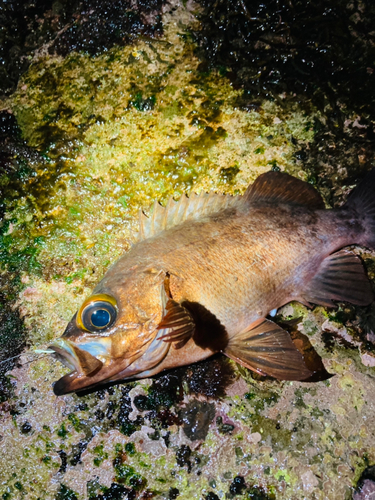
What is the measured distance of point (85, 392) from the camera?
7.77ft

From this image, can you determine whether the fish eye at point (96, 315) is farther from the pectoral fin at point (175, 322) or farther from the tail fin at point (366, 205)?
the tail fin at point (366, 205)

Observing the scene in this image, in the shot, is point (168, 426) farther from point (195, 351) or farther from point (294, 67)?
point (294, 67)

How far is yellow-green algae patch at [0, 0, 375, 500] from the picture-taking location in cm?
222

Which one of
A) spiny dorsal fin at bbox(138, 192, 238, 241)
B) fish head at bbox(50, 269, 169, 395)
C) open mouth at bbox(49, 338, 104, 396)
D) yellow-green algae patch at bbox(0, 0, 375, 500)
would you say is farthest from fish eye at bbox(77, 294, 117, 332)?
yellow-green algae patch at bbox(0, 0, 375, 500)

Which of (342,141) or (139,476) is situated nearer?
(139,476)

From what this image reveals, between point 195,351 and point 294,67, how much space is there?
9.07 feet

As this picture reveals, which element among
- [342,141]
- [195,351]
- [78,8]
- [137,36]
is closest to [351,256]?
[342,141]

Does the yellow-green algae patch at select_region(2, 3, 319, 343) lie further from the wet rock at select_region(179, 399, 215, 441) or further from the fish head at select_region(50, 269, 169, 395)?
the wet rock at select_region(179, 399, 215, 441)

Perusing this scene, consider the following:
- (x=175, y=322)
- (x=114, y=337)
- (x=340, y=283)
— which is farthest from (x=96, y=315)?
(x=340, y=283)

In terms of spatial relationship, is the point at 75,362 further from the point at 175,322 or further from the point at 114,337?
the point at 175,322

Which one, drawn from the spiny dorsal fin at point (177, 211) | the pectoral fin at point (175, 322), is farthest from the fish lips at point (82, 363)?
the spiny dorsal fin at point (177, 211)

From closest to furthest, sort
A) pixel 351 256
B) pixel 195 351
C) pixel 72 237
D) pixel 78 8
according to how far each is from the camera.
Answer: pixel 195 351, pixel 351 256, pixel 72 237, pixel 78 8

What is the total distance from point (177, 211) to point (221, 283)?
2.08 feet

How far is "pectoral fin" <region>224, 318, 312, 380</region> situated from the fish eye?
2.79ft
